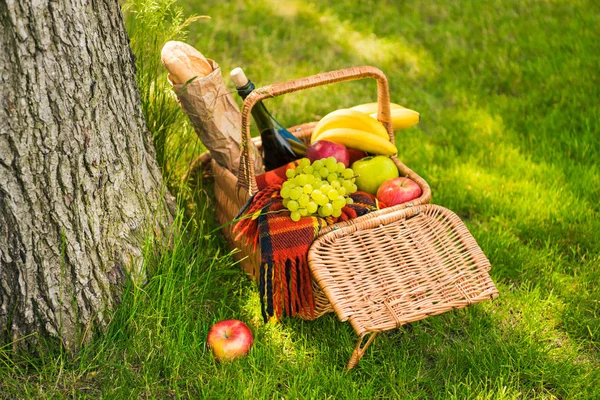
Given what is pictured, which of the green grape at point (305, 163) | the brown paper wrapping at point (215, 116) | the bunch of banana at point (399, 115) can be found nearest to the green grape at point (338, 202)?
the green grape at point (305, 163)

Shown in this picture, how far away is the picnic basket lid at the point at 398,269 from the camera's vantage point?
2102 millimetres

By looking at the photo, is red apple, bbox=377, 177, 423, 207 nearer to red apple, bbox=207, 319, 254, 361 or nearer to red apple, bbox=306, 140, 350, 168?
red apple, bbox=306, 140, 350, 168

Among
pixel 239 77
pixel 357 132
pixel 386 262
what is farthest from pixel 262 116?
pixel 386 262

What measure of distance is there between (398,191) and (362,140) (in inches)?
11.9

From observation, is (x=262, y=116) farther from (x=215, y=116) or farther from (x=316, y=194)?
(x=316, y=194)

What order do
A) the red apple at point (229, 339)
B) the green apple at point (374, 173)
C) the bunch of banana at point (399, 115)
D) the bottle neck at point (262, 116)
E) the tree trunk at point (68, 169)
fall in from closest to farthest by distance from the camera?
the tree trunk at point (68, 169) → the red apple at point (229, 339) → the green apple at point (374, 173) → the bottle neck at point (262, 116) → the bunch of banana at point (399, 115)

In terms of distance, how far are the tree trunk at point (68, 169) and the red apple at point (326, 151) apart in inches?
24.9

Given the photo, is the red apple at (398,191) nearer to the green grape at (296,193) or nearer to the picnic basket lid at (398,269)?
the picnic basket lid at (398,269)

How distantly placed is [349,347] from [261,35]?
2807 millimetres

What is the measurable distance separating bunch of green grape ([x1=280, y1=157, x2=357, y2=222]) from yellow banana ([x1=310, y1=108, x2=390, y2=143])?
0.91ft

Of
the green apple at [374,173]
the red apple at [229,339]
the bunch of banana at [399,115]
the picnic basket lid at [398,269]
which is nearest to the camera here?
the picnic basket lid at [398,269]

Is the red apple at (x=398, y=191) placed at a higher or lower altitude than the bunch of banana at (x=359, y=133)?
lower

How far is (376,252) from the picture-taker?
2.26 meters

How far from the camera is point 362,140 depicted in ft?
8.57
